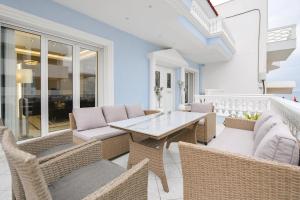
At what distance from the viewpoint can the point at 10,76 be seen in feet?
8.07

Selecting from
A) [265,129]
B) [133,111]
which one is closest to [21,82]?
[133,111]

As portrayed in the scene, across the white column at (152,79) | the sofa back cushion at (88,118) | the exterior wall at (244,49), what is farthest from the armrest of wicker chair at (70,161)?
the exterior wall at (244,49)

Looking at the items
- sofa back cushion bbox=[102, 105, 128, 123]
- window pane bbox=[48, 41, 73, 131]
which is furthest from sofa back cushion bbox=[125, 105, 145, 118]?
window pane bbox=[48, 41, 73, 131]

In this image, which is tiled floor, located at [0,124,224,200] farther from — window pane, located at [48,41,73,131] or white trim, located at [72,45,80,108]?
white trim, located at [72,45,80,108]

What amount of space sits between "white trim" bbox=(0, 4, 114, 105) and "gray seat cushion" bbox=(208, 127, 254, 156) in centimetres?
251

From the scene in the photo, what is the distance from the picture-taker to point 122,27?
12.2ft

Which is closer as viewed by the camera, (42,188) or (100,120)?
(42,188)

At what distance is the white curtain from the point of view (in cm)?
242

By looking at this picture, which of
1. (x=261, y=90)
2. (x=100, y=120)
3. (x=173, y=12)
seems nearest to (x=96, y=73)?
(x=100, y=120)

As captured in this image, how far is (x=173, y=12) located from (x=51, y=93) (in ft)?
9.21

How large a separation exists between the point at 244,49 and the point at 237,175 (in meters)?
7.26

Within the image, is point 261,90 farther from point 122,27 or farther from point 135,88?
point 122,27

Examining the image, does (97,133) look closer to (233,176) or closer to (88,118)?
(88,118)

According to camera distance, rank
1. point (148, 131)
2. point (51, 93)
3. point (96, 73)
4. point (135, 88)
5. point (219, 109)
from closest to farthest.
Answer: point (148, 131)
point (51, 93)
point (96, 73)
point (135, 88)
point (219, 109)
